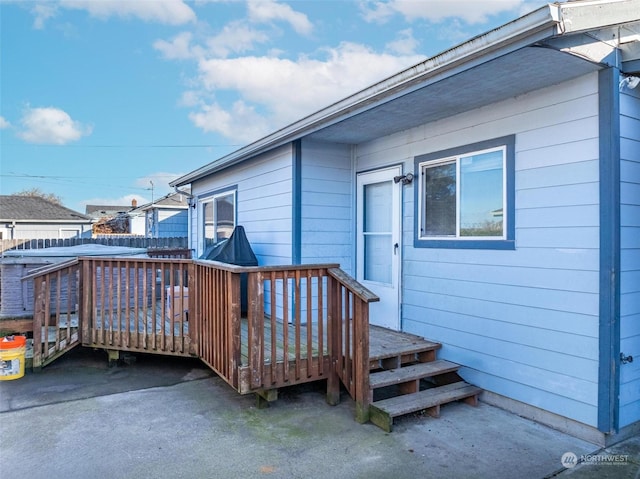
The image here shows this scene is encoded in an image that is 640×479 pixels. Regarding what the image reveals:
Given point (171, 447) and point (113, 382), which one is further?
point (113, 382)

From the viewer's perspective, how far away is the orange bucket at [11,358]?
3.98 m

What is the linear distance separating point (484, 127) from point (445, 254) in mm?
1191

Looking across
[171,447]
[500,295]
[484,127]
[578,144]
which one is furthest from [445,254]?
[171,447]

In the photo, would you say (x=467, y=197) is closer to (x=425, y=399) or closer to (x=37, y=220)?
(x=425, y=399)

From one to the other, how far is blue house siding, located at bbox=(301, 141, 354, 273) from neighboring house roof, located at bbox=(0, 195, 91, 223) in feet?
63.5

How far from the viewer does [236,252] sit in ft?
17.5

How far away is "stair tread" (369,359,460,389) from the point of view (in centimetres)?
327

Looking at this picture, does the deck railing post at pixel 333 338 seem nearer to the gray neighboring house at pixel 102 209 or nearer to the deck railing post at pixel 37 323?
the deck railing post at pixel 37 323

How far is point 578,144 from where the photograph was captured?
9.46 ft

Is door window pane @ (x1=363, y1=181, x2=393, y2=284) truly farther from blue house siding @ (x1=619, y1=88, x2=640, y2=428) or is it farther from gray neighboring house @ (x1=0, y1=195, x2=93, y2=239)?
gray neighboring house @ (x1=0, y1=195, x2=93, y2=239)

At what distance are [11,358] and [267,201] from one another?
3.16 m

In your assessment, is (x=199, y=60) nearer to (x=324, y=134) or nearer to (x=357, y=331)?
(x=324, y=134)

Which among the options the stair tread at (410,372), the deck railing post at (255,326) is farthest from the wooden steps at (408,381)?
the deck railing post at (255,326)

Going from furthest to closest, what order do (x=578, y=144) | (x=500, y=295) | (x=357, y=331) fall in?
(x=500, y=295), (x=357, y=331), (x=578, y=144)
